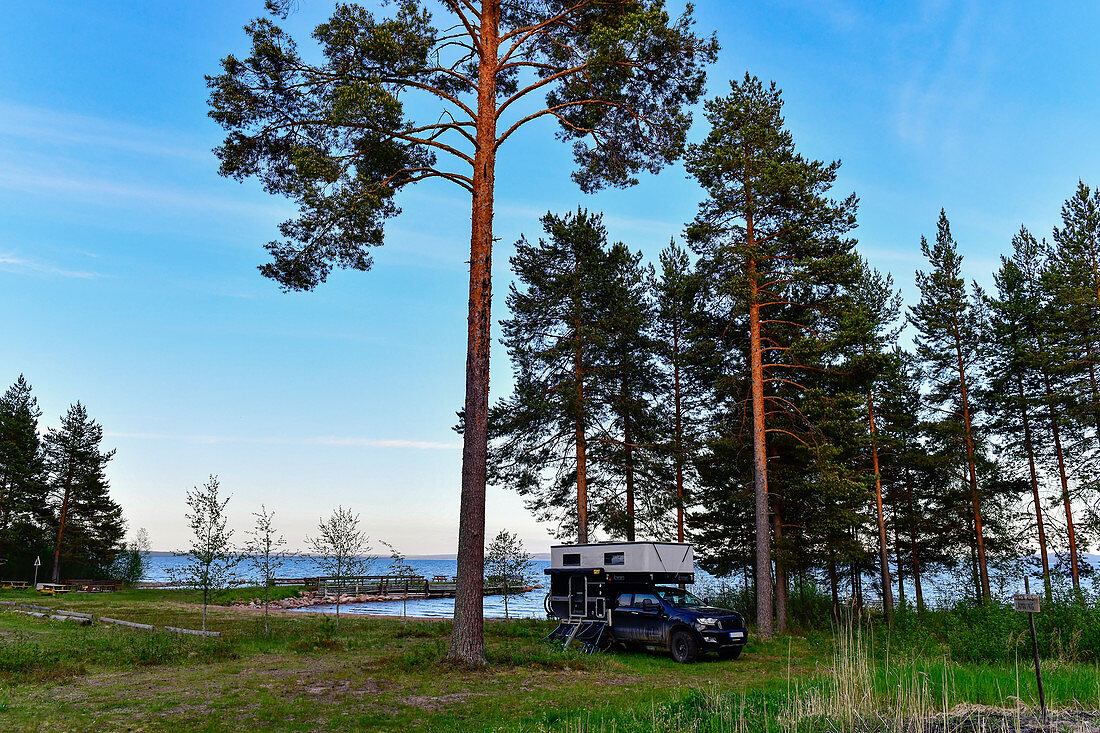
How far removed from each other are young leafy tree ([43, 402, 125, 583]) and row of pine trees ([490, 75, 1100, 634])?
36.2 m

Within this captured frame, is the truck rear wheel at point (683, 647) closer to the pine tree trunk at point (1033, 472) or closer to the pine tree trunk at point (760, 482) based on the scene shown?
the pine tree trunk at point (760, 482)

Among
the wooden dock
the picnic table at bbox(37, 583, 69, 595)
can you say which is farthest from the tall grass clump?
the picnic table at bbox(37, 583, 69, 595)

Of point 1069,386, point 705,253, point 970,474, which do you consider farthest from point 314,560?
point 1069,386

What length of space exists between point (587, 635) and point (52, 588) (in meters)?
38.8

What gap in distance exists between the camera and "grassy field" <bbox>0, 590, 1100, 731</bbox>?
716 cm

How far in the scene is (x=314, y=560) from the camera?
23.0 meters

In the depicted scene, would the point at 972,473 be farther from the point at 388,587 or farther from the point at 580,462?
the point at 388,587

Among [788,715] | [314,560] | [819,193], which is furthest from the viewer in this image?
[314,560]

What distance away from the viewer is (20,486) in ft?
144

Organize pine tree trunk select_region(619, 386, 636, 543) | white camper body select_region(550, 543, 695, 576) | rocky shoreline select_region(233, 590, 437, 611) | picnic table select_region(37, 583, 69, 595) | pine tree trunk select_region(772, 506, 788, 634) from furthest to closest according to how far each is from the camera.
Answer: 1. rocky shoreline select_region(233, 590, 437, 611)
2. picnic table select_region(37, 583, 69, 595)
3. pine tree trunk select_region(619, 386, 636, 543)
4. pine tree trunk select_region(772, 506, 788, 634)
5. white camper body select_region(550, 543, 695, 576)

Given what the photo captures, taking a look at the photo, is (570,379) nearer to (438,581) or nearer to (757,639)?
(757,639)

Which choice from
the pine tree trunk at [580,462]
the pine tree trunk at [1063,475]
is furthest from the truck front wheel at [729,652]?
the pine tree trunk at [1063,475]

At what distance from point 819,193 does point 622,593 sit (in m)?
13.4

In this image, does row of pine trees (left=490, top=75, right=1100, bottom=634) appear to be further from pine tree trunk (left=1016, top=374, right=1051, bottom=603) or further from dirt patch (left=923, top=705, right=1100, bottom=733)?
dirt patch (left=923, top=705, right=1100, bottom=733)
